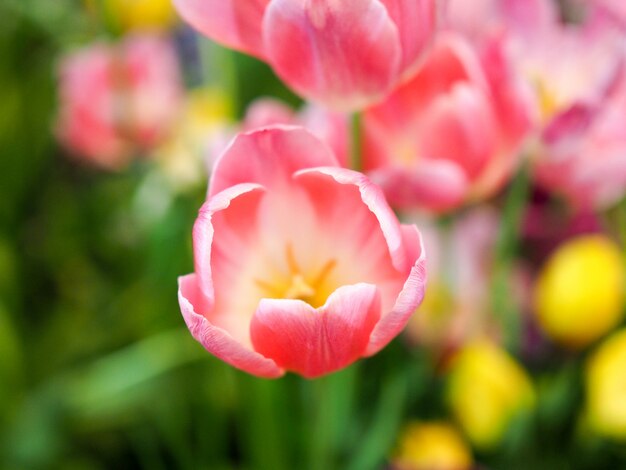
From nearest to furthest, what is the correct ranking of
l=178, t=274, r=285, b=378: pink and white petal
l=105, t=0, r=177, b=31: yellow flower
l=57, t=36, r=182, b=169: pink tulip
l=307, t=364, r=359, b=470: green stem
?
l=178, t=274, r=285, b=378: pink and white petal → l=307, t=364, r=359, b=470: green stem → l=57, t=36, r=182, b=169: pink tulip → l=105, t=0, r=177, b=31: yellow flower

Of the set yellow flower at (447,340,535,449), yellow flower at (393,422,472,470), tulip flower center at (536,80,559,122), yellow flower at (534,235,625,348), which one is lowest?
yellow flower at (393,422,472,470)

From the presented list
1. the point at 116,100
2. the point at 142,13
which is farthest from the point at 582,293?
the point at 142,13

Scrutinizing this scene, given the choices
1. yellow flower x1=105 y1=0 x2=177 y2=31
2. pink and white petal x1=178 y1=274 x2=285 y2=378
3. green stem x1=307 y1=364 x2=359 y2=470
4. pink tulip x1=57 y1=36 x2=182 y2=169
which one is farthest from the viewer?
yellow flower x1=105 y1=0 x2=177 y2=31

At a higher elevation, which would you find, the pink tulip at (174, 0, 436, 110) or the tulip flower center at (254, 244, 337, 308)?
the pink tulip at (174, 0, 436, 110)

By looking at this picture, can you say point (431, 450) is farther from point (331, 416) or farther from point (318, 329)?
point (318, 329)

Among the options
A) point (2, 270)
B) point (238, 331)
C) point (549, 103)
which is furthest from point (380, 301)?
point (2, 270)

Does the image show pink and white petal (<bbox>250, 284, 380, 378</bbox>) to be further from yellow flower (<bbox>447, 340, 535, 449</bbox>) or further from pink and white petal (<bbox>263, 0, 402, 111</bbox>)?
yellow flower (<bbox>447, 340, 535, 449</bbox>)

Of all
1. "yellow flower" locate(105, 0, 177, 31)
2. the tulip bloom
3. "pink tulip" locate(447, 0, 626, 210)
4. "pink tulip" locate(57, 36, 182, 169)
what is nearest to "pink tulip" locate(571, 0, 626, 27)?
"pink tulip" locate(447, 0, 626, 210)
